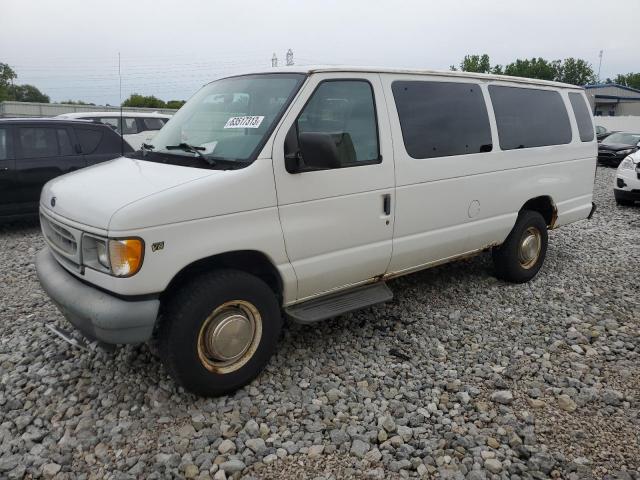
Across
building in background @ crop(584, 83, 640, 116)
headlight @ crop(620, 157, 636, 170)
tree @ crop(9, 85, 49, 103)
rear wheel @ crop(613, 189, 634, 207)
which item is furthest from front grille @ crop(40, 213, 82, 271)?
tree @ crop(9, 85, 49, 103)

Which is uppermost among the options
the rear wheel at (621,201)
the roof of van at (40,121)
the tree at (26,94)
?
the tree at (26,94)

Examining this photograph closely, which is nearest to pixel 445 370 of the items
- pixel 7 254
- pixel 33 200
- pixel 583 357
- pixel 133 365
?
pixel 583 357

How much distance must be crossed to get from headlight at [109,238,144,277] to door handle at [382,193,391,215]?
1.83 metres

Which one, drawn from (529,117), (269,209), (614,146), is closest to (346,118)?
(269,209)

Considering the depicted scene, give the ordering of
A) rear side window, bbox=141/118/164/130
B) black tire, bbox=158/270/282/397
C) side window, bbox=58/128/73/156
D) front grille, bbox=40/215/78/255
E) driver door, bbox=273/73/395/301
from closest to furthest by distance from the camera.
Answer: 1. black tire, bbox=158/270/282/397
2. front grille, bbox=40/215/78/255
3. driver door, bbox=273/73/395/301
4. side window, bbox=58/128/73/156
5. rear side window, bbox=141/118/164/130

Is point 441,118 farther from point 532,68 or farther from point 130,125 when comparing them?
point 532,68

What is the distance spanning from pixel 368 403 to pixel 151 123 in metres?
9.78

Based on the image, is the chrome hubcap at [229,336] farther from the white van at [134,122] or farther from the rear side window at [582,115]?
the white van at [134,122]

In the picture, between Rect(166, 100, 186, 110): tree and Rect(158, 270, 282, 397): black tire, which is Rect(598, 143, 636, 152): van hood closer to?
Rect(158, 270, 282, 397): black tire

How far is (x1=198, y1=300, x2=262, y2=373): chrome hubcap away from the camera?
314 centimetres

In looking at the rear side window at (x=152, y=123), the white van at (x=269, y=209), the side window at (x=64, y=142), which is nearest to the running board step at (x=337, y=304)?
the white van at (x=269, y=209)

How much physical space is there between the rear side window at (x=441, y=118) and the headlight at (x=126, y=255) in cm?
220

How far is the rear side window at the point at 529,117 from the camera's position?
482 centimetres

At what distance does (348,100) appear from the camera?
368 cm
